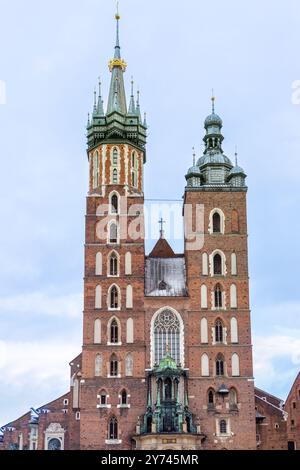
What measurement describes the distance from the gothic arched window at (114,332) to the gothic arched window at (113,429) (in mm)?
6175

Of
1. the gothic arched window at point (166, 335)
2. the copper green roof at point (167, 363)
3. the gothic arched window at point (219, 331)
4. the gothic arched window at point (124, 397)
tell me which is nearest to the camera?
the copper green roof at point (167, 363)

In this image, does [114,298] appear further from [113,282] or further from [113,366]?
[113,366]

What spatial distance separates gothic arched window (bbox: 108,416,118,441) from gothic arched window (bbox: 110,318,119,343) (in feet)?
20.3

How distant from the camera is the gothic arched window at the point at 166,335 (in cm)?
6388

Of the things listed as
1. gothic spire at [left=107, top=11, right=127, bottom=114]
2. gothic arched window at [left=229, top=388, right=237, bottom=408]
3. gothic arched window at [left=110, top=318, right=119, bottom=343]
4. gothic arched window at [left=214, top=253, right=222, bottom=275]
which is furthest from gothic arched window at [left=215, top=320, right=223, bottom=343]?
gothic spire at [left=107, top=11, right=127, bottom=114]

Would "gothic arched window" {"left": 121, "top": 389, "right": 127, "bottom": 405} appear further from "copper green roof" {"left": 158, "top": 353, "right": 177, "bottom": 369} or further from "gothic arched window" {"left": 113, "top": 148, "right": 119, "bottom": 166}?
"gothic arched window" {"left": 113, "top": 148, "right": 119, "bottom": 166}

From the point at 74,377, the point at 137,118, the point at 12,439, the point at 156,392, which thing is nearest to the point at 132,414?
the point at 156,392

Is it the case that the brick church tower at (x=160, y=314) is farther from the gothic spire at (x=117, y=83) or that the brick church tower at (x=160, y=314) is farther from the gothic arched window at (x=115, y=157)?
the gothic spire at (x=117, y=83)

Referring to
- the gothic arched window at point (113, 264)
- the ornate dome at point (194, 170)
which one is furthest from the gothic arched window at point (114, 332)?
the ornate dome at point (194, 170)

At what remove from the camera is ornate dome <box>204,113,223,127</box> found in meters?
72.5

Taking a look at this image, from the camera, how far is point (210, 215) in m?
67.4

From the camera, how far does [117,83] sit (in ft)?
241

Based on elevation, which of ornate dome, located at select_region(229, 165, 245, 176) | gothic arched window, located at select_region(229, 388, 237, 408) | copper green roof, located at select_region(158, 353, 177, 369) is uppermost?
ornate dome, located at select_region(229, 165, 245, 176)
